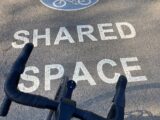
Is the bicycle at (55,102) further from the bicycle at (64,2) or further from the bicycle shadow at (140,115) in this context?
the bicycle at (64,2)

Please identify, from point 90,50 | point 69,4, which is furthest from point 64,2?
point 90,50

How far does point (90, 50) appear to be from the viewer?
476 centimetres

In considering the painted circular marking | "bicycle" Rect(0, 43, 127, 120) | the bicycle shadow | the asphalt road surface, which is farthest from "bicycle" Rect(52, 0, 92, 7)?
"bicycle" Rect(0, 43, 127, 120)

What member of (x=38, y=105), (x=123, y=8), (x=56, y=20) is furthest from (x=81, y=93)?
(x=38, y=105)

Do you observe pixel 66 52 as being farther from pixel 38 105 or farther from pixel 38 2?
pixel 38 105

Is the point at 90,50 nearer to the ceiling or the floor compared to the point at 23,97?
nearer to the floor

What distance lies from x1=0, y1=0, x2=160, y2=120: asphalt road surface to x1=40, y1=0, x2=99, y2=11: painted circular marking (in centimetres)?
8

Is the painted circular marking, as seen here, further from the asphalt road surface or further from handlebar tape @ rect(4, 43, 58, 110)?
handlebar tape @ rect(4, 43, 58, 110)

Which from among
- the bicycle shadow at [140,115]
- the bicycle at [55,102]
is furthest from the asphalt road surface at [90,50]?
the bicycle at [55,102]

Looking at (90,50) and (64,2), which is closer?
(90,50)

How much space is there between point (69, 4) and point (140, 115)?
8.28 ft

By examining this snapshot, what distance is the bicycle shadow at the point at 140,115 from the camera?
12.3 feet

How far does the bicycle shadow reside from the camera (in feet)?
12.3

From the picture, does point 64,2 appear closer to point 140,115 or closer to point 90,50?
point 90,50
